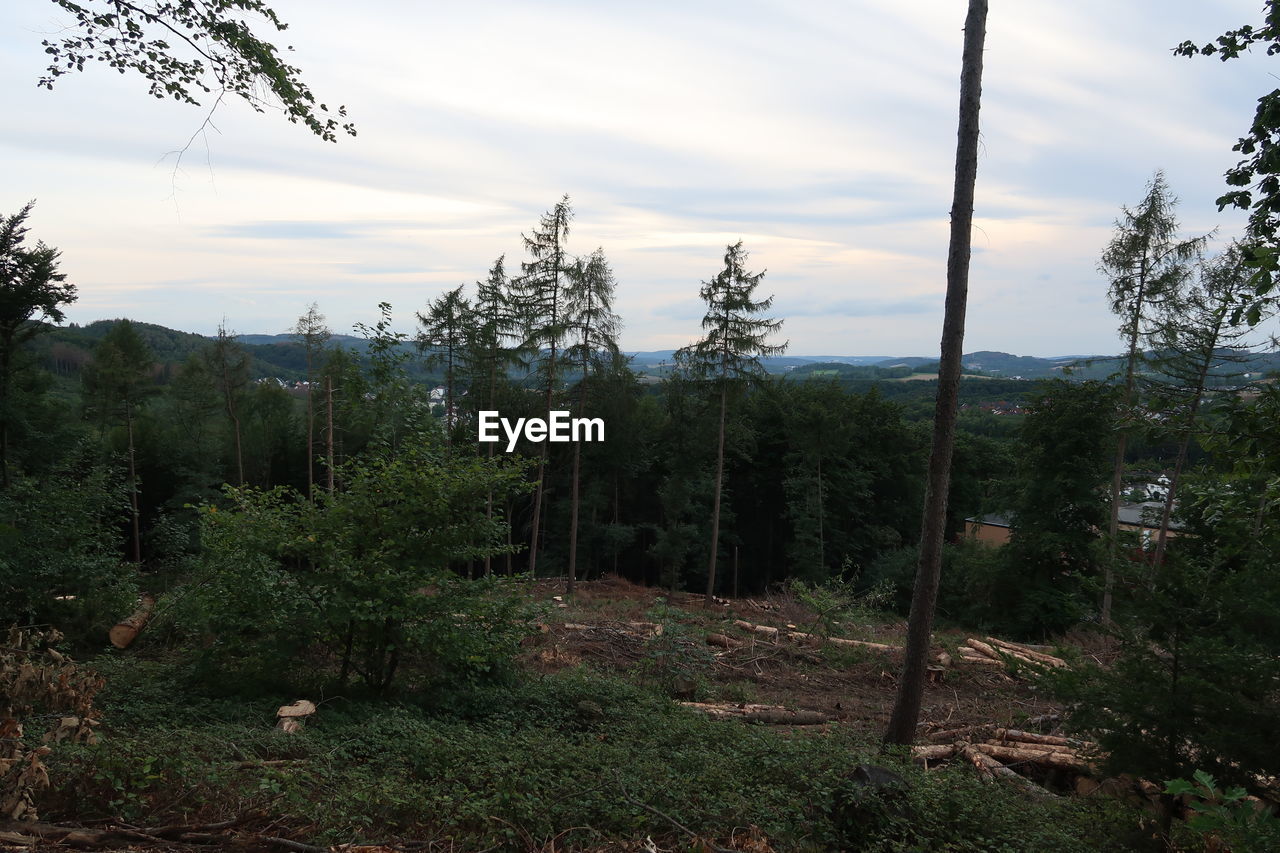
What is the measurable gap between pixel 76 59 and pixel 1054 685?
9.22 metres

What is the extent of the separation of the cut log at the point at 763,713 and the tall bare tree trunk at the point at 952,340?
9.03 feet

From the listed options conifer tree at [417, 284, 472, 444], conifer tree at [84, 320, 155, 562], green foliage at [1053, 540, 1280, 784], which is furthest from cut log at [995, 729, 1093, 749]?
→ conifer tree at [84, 320, 155, 562]

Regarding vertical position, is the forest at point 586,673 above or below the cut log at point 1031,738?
above

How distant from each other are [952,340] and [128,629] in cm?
1242

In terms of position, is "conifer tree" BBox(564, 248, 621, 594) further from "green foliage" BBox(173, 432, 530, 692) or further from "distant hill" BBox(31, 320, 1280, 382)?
"green foliage" BBox(173, 432, 530, 692)

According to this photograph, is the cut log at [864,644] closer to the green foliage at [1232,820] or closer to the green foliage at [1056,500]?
the green foliage at [1056,500]

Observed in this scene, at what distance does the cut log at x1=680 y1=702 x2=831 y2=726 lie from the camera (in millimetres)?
9766

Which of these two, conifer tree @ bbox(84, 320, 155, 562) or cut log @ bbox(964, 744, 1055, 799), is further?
conifer tree @ bbox(84, 320, 155, 562)

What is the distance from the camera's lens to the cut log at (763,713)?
977cm

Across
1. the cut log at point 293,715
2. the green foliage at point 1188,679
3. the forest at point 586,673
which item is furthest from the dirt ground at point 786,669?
the cut log at point 293,715

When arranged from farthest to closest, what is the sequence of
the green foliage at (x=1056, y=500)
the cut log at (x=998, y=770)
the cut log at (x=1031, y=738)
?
the green foliage at (x=1056, y=500), the cut log at (x=1031, y=738), the cut log at (x=998, y=770)

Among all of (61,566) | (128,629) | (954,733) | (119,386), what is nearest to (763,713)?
(954,733)

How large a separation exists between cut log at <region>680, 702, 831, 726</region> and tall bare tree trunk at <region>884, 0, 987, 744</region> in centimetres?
275

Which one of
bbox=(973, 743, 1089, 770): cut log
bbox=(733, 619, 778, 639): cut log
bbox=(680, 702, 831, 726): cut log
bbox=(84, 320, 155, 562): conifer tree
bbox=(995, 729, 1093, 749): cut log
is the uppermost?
bbox=(84, 320, 155, 562): conifer tree
